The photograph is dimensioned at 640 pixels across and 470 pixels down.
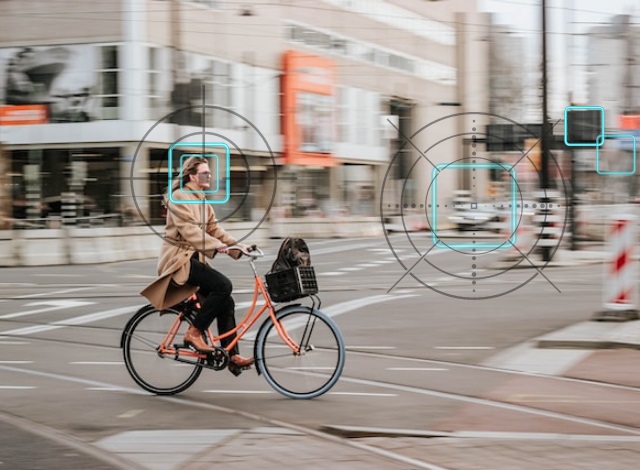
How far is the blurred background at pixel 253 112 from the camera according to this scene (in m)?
32.5

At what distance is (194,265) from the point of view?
866 centimetres

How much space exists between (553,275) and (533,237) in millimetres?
4084

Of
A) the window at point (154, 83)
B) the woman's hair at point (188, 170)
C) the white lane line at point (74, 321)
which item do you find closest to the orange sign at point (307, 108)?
the window at point (154, 83)

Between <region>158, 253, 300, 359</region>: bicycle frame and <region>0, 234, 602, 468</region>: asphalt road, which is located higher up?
<region>158, 253, 300, 359</region>: bicycle frame

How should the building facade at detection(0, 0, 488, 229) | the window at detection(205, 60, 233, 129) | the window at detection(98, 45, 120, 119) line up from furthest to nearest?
the window at detection(205, 60, 233, 129)
the window at detection(98, 45, 120, 119)
the building facade at detection(0, 0, 488, 229)

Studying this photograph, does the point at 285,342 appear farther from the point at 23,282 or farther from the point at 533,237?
the point at 533,237

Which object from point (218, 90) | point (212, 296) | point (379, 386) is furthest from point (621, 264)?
point (218, 90)

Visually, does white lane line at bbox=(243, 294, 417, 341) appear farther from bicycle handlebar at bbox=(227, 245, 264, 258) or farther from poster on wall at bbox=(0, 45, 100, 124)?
poster on wall at bbox=(0, 45, 100, 124)

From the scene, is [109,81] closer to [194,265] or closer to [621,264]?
[621,264]

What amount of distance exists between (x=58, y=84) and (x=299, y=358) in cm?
3469

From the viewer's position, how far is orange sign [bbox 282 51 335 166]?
162 ft

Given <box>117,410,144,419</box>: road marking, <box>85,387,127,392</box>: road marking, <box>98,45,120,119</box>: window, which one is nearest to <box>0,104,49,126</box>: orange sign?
<box>98,45,120,119</box>: window

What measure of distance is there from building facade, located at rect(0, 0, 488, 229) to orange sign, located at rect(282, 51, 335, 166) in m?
0.10

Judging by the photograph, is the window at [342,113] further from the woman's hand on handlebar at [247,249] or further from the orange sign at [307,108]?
the woman's hand on handlebar at [247,249]
